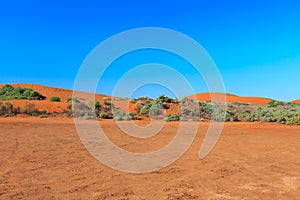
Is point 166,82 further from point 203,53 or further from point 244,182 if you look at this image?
point 244,182

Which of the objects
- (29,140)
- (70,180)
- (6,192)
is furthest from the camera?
(29,140)

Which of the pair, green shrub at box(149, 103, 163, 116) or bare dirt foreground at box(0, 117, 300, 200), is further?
green shrub at box(149, 103, 163, 116)

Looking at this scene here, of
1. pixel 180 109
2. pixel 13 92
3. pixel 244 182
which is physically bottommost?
pixel 244 182

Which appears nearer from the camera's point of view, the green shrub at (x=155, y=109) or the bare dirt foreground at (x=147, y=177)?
the bare dirt foreground at (x=147, y=177)

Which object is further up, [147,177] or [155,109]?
[155,109]

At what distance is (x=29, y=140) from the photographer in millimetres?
10656

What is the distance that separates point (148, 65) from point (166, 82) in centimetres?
165

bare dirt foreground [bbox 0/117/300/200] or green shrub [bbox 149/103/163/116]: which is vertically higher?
green shrub [bbox 149/103/163/116]

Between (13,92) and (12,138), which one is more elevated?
(13,92)

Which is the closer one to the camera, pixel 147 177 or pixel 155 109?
pixel 147 177

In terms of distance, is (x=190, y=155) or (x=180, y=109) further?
(x=180, y=109)

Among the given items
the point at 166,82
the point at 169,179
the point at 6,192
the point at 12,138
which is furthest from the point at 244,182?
the point at 166,82

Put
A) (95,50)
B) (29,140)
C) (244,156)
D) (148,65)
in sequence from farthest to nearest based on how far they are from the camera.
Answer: (148,65), (95,50), (29,140), (244,156)

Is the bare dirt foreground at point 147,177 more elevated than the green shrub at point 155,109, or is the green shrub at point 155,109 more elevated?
the green shrub at point 155,109
